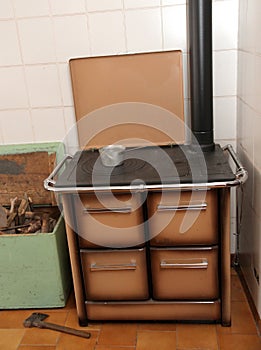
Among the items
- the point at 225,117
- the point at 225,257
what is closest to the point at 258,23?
the point at 225,117

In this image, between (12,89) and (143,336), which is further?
(12,89)

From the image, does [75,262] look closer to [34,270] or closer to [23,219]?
[34,270]

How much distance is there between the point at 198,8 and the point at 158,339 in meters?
1.27

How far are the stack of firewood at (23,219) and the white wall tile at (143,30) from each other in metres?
0.84

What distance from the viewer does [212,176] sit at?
146 centimetres

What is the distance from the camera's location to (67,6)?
1.75 m

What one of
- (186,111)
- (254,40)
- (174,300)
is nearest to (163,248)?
(174,300)

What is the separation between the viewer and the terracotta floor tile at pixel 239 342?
5.10ft

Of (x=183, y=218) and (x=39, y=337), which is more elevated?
(x=183, y=218)

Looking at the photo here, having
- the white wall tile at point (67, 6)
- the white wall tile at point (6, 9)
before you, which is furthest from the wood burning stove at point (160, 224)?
the white wall tile at point (6, 9)

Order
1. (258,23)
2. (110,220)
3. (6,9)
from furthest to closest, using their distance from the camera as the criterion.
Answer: (6,9), (110,220), (258,23)

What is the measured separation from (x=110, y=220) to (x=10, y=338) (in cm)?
66

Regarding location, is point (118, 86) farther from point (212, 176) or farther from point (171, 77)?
point (212, 176)

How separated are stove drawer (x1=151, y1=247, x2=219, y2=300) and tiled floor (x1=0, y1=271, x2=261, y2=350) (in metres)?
0.14
